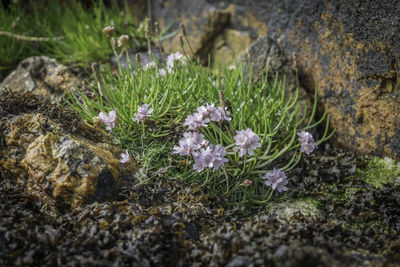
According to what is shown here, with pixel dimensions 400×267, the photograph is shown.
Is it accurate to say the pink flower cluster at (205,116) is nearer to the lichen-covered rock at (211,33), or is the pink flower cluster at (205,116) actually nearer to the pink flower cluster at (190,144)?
the pink flower cluster at (190,144)

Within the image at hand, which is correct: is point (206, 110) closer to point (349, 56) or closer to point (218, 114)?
point (218, 114)

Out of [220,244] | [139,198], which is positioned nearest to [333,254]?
[220,244]

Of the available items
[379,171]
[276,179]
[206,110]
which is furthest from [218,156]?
[379,171]

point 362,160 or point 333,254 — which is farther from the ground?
point 333,254

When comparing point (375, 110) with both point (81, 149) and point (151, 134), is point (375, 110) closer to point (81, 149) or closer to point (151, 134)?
point (151, 134)

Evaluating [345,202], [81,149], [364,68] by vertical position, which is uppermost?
[364,68]

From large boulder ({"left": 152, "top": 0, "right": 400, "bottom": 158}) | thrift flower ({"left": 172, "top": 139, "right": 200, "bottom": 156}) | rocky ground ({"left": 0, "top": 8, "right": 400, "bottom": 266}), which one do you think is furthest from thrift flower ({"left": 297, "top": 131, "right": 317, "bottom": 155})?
thrift flower ({"left": 172, "top": 139, "right": 200, "bottom": 156})

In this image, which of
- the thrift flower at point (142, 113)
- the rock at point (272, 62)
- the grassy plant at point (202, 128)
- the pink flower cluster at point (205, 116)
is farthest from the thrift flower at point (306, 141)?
the thrift flower at point (142, 113)
